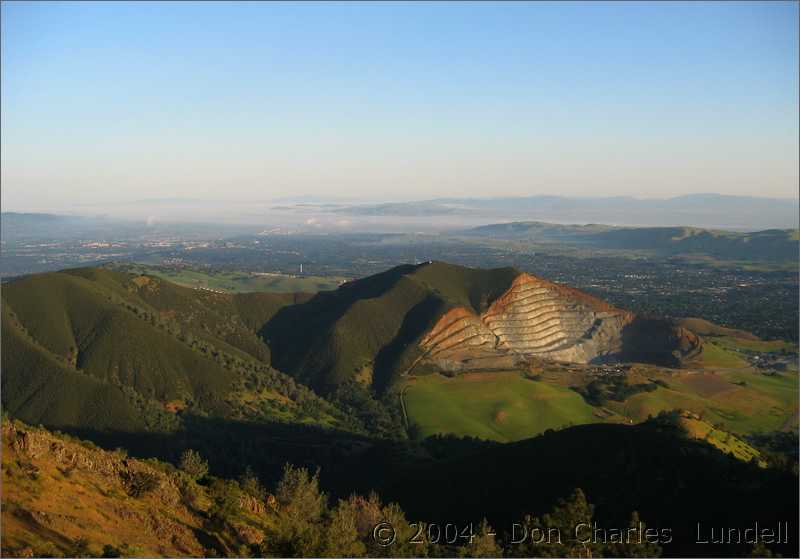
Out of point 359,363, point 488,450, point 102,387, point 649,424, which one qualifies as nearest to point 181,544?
point 488,450

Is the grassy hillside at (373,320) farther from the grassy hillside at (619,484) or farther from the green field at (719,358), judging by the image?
the grassy hillside at (619,484)

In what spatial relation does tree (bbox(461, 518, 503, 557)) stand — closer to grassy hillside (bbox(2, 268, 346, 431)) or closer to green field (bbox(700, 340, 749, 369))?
grassy hillside (bbox(2, 268, 346, 431))

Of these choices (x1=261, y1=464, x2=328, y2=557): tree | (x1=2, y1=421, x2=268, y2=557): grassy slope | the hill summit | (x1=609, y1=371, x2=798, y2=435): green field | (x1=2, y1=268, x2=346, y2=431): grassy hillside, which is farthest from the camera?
the hill summit

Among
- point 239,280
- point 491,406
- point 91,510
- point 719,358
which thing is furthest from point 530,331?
point 239,280

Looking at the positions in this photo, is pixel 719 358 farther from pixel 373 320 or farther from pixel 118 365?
pixel 118 365

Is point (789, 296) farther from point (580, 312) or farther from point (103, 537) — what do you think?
point (103, 537)

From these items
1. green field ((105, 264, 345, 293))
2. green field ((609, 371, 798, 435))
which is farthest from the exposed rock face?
green field ((105, 264, 345, 293))

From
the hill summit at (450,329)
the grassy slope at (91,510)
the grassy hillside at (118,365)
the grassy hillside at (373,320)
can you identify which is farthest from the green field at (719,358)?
the grassy slope at (91,510)
